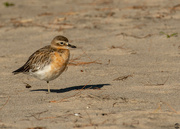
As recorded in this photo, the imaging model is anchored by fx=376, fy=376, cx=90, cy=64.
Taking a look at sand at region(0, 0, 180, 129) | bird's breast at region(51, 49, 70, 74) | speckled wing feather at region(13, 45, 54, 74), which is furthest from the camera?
speckled wing feather at region(13, 45, 54, 74)

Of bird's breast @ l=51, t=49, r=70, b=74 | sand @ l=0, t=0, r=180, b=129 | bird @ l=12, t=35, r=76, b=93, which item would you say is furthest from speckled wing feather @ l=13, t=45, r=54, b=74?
sand @ l=0, t=0, r=180, b=129

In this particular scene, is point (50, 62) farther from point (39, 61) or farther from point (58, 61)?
point (39, 61)

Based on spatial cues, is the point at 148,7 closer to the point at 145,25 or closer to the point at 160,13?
the point at 160,13

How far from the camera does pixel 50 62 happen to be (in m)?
6.64

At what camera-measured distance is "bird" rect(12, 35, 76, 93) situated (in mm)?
6629

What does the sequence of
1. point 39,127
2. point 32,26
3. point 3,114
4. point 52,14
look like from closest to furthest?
point 39,127 → point 3,114 → point 32,26 → point 52,14

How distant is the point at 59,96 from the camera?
21.0ft

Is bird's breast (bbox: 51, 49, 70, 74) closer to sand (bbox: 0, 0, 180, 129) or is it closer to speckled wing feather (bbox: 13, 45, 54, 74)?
speckled wing feather (bbox: 13, 45, 54, 74)

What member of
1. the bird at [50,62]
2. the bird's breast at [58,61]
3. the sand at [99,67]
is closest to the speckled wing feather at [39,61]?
the bird at [50,62]

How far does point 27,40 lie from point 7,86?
3.62 meters

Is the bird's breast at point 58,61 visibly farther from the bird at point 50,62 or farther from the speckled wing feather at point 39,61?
the speckled wing feather at point 39,61

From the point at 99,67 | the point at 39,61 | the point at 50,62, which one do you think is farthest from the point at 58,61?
the point at 99,67

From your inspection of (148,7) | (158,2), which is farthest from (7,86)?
(158,2)

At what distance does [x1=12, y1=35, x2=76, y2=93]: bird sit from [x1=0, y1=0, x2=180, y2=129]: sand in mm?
352
